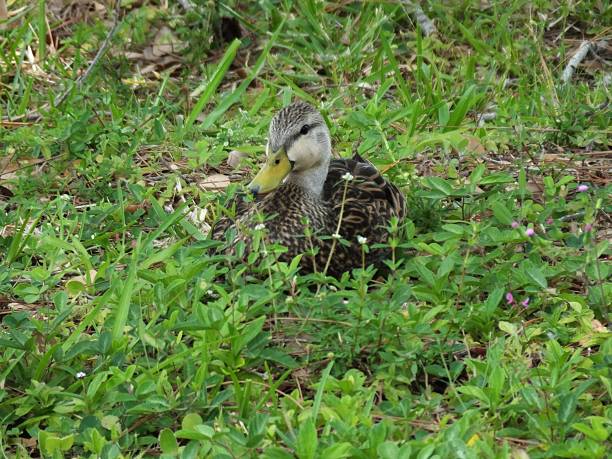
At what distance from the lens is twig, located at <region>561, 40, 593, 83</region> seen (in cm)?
636

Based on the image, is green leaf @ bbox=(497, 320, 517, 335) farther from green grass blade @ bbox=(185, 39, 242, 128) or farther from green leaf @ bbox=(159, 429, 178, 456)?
green grass blade @ bbox=(185, 39, 242, 128)

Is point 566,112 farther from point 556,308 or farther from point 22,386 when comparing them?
point 22,386

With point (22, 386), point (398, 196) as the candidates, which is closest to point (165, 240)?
point (398, 196)

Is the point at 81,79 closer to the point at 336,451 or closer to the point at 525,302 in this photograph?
the point at 525,302

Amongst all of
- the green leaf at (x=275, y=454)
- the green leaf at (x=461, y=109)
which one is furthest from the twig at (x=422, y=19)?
the green leaf at (x=275, y=454)

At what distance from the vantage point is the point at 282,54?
6.87m

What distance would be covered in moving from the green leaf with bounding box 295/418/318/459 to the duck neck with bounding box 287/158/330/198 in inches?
68.5

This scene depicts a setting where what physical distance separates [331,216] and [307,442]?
5.53 ft

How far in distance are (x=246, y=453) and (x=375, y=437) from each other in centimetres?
36

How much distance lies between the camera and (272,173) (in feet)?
15.3

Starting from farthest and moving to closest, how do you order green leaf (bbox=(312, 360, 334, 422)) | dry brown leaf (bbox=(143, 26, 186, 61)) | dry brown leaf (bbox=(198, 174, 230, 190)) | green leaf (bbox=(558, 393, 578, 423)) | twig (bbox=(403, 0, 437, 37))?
1. dry brown leaf (bbox=(143, 26, 186, 61))
2. twig (bbox=(403, 0, 437, 37))
3. dry brown leaf (bbox=(198, 174, 230, 190))
4. green leaf (bbox=(312, 360, 334, 422))
5. green leaf (bbox=(558, 393, 578, 423))

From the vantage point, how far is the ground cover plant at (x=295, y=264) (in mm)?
3480

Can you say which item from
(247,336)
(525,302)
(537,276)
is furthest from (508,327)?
(247,336)

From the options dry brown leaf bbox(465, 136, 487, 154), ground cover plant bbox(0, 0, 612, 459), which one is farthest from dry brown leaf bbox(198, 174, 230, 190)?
dry brown leaf bbox(465, 136, 487, 154)
